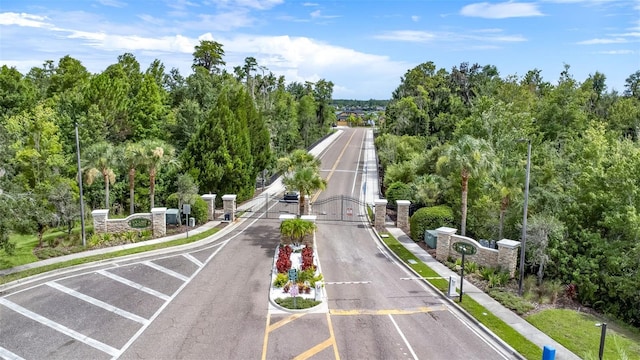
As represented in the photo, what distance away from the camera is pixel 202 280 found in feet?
70.0

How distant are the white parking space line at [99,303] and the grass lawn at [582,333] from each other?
15408 mm

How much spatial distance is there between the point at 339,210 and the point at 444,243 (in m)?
12.9

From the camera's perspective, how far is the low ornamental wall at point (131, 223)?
90.7 feet

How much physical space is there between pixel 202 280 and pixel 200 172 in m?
17.7

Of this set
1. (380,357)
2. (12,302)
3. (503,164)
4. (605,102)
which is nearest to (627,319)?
(380,357)

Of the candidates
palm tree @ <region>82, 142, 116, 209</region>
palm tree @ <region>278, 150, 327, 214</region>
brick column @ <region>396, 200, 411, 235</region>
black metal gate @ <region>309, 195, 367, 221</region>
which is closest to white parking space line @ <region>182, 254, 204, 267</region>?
palm tree @ <region>278, 150, 327, 214</region>

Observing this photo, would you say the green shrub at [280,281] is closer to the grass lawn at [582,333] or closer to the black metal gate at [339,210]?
the grass lawn at [582,333]

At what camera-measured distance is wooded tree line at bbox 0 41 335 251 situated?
29.3 m

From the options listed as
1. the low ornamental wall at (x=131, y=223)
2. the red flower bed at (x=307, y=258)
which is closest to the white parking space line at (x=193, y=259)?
the low ornamental wall at (x=131, y=223)

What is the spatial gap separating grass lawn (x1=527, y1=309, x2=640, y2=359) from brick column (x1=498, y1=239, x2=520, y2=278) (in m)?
3.55

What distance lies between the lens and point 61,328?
53.1ft

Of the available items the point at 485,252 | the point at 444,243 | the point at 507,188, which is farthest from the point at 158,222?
the point at 507,188

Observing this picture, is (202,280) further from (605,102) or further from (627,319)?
(605,102)

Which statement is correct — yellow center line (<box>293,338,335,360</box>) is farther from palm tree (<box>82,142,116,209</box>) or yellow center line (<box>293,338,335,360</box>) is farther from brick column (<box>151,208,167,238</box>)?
palm tree (<box>82,142,116,209</box>)
